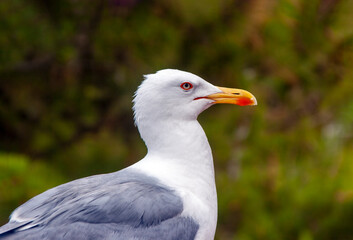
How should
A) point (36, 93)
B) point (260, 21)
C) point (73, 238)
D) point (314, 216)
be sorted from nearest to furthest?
1. point (73, 238)
2. point (314, 216)
3. point (260, 21)
4. point (36, 93)

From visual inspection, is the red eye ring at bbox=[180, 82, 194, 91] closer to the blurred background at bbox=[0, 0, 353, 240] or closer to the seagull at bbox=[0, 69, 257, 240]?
the seagull at bbox=[0, 69, 257, 240]

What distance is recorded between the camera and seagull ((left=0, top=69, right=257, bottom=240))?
1.42 meters

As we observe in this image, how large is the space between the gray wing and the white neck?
1.9 inches

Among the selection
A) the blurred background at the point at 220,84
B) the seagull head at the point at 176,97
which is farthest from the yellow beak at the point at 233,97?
the blurred background at the point at 220,84

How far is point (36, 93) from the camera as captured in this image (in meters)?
2.60

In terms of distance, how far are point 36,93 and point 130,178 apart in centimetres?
119

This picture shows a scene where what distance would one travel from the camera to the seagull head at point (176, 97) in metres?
1.64

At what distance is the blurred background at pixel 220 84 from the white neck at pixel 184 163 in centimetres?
58

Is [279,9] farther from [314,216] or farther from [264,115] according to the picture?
[314,216]

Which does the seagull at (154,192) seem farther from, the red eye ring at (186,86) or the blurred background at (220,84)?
the blurred background at (220,84)

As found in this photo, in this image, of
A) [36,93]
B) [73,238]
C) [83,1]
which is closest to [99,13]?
[83,1]

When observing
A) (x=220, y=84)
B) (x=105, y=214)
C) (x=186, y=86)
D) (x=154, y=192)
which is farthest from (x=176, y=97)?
(x=220, y=84)

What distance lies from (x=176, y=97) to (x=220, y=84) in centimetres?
80

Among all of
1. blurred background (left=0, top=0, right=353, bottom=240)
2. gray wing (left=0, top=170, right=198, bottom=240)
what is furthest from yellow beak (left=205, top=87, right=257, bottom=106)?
blurred background (left=0, top=0, right=353, bottom=240)
